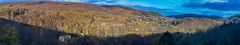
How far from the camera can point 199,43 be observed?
73375 millimetres

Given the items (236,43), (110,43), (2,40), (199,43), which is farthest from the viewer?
(110,43)

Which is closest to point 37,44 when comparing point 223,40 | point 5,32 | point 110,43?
point 110,43

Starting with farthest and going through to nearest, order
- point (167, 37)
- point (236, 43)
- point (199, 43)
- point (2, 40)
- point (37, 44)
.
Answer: point (37, 44) < point (167, 37) < point (199, 43) < point (236, 43) < point (2, 40)

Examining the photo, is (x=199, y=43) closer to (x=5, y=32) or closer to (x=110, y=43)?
(x=5, y=32)

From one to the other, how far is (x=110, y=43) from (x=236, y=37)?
44.2 meters

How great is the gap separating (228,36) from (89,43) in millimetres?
50541

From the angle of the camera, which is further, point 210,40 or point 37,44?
point 37,44

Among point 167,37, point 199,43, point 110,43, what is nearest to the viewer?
point 199,43

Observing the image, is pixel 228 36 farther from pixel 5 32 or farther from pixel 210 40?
pixel 5 32

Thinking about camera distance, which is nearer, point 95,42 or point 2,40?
point 2,40

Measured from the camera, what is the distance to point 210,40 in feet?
234

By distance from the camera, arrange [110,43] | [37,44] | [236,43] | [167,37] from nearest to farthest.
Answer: [236,43] < [167,37] < [37,44] < [110,43]

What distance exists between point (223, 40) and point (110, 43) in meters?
43.2

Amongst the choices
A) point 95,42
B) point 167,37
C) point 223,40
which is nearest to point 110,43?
point 95,42
